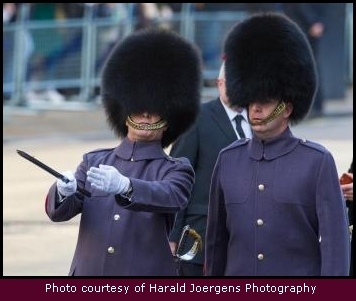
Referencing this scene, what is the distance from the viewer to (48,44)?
A: 54.1 ft

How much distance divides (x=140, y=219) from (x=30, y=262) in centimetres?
388

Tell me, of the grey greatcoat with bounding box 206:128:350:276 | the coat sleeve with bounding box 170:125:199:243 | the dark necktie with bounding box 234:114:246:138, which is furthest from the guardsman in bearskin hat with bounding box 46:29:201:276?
the dark necktie with bounding box 234:114:246:138

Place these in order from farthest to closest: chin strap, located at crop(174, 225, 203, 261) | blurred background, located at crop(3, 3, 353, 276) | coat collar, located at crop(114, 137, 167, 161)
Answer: blurred background, located at crop(3, 3, 353, 276)
chin strap, located at crop(174, 225, 203, 261)
coat collar, located at crop(114, 137, 167, 161)

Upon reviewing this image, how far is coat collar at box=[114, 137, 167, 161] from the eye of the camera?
4.93 metres

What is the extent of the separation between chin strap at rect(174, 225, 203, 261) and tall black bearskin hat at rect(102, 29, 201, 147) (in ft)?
1.44

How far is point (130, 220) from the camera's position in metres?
4.85

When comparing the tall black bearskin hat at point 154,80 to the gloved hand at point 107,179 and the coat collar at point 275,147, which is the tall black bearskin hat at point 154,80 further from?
the gloved hand at point 107,179

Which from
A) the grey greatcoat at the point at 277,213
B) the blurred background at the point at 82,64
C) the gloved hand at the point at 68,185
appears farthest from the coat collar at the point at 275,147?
the blurred background at the point at 82,64

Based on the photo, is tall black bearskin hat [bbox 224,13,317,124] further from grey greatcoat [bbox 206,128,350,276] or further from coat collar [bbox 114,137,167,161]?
coat collar [bbox 114,137,167,161]

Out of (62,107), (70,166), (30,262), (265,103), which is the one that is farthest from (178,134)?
(62,107)

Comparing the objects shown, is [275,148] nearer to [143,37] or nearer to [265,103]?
[265,103]

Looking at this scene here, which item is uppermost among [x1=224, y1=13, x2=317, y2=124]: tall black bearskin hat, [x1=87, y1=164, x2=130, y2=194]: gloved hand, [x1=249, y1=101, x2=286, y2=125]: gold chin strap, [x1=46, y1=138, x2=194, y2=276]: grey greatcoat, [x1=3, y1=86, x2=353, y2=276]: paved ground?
[x1=224, y1=13, x2=317, y2=124]: tall black bearskin hat

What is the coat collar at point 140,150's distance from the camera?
493 cm

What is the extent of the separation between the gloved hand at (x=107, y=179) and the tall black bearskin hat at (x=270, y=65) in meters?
0.71
